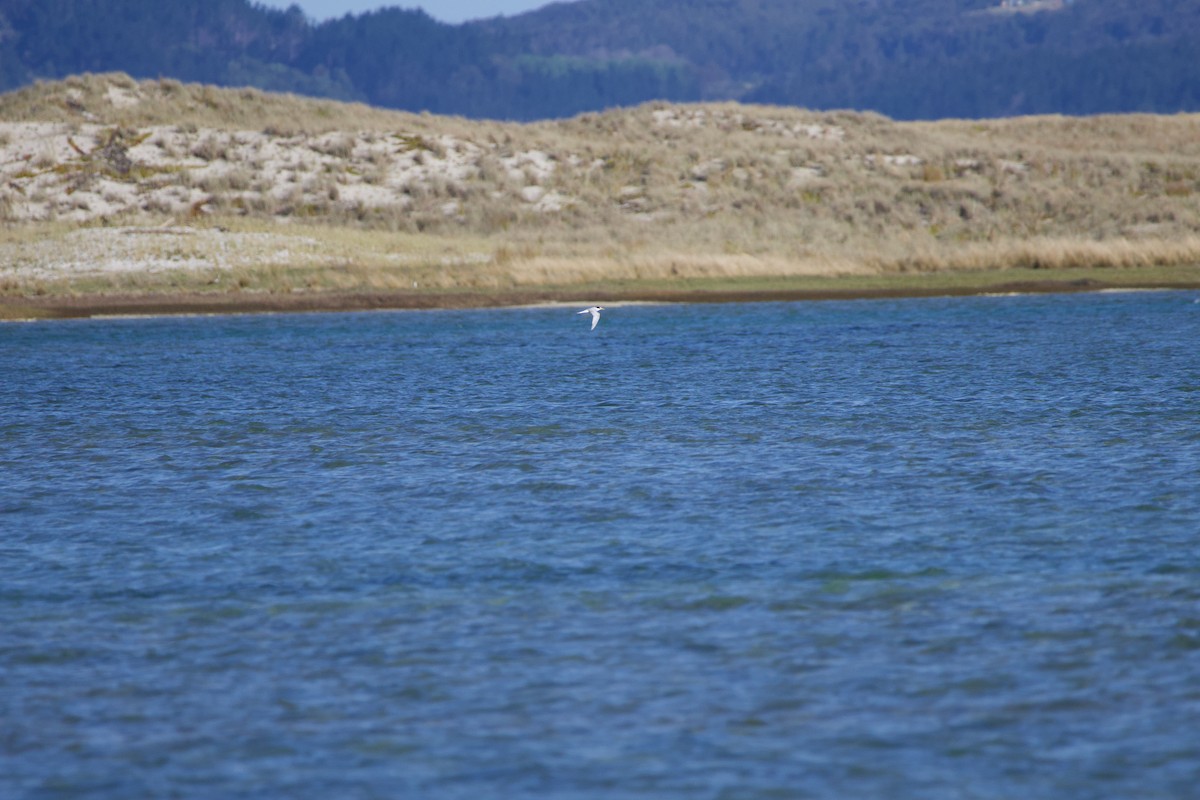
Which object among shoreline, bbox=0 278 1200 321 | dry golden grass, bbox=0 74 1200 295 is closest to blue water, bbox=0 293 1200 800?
shoreline, bbox=0 278 1200 321

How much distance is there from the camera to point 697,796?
815 centimetres

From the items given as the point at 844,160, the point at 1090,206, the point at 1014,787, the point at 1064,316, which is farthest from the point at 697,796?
the point at 844,160

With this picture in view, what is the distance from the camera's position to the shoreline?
3981 centimetres

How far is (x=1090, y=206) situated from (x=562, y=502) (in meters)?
47.8

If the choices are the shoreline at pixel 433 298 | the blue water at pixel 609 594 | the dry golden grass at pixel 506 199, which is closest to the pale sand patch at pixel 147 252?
the dry golden grass at pixel 506 199

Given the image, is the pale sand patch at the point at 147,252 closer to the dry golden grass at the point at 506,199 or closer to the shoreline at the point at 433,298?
the dry golden grass at the point at 506,199

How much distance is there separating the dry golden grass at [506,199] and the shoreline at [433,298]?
163 centimetres

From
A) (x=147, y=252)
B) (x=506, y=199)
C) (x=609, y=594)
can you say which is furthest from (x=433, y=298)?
(x=609, y=594)

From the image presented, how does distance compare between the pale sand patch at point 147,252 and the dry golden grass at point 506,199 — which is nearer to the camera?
the pale sand patch at point 147,252

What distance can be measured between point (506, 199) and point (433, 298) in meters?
17.5

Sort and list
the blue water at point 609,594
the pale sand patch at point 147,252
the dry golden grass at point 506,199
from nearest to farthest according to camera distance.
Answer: the blue water at point 609,594, the pale sand patch at point 147,252, the dry golden grass at point 506,199

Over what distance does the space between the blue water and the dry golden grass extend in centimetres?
2130

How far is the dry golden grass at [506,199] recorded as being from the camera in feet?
149

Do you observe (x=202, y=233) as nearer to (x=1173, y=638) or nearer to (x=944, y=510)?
(x=944, y=510)
